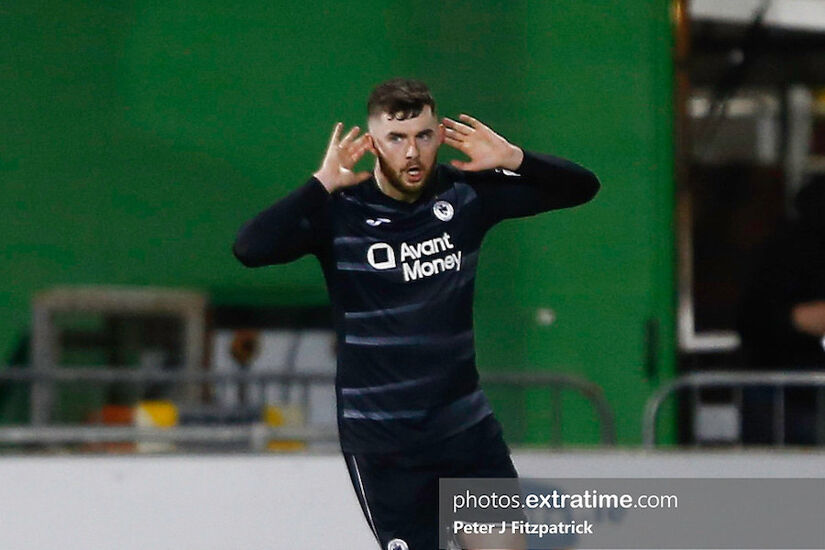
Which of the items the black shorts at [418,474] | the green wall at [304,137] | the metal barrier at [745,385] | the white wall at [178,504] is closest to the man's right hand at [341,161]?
the black shorts at [418,474]

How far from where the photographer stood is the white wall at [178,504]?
642 centimetres

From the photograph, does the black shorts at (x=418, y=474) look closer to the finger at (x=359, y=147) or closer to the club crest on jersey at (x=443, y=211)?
the club crest on jersey at (x=443, y=211)

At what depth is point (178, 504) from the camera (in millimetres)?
6508

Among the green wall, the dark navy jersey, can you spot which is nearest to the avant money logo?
the dark navy jersey

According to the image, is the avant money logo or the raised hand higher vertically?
the raised hand

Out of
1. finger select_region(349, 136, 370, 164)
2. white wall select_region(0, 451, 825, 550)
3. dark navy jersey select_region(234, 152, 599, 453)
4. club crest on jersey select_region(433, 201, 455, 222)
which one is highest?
finger select_region(349, 136, 370, 164)

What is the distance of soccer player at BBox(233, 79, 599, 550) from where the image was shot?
4.35 metres

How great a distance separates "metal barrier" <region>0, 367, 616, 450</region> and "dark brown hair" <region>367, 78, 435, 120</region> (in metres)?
3.45

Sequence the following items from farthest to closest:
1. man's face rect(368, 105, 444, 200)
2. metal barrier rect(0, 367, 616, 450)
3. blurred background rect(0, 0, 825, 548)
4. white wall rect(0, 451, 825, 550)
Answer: blurred background rect(0, 0, 825, 548), metal barrier rect(0, 367, 616, 450), white wall rect(0, 451, 825, 550), man's face rect(368, 105, 444, 200)

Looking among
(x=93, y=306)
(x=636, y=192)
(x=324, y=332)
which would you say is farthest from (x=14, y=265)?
(x=636, y=192)

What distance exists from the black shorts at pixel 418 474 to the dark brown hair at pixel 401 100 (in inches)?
36.4

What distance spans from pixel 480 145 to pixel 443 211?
0.22 metres

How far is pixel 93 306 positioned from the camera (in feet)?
27.3

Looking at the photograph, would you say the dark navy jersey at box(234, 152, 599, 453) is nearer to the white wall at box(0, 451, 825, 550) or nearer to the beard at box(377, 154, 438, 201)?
the beard at box(377, 154, 438, 201)
